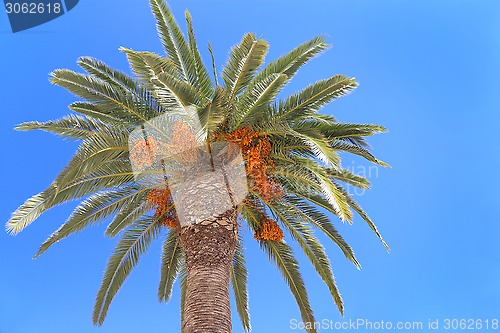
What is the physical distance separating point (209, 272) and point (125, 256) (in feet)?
11.8

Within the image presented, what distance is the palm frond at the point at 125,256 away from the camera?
13055mm

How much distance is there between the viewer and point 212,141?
1099 cm

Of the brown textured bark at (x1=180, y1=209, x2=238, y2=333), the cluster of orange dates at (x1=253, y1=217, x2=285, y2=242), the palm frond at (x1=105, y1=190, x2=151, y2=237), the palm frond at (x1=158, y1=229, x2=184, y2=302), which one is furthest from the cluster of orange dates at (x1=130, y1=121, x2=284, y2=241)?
the palm frond at (x1=158, y1=229, x2=184, y2=302)

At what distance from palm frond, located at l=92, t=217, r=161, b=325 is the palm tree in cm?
2

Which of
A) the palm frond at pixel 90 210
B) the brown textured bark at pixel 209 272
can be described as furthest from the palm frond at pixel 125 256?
the brown textured bark at pixel 209 272

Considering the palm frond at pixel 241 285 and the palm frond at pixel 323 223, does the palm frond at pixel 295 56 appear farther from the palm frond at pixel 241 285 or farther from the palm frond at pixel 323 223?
the palm frond at pixel 241 285

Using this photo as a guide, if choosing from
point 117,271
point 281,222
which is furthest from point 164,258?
point 281,222

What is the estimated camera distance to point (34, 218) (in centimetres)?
1117

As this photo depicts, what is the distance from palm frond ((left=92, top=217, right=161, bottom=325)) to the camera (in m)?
13.1

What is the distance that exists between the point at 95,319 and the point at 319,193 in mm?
6112

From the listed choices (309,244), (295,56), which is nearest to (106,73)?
(295,56)

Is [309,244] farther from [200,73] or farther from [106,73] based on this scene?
[106,73]

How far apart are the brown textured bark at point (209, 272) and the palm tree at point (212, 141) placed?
2 centimetres

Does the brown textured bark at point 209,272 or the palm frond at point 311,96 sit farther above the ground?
the palm frond at point 311,96
